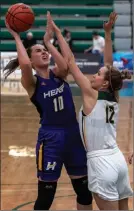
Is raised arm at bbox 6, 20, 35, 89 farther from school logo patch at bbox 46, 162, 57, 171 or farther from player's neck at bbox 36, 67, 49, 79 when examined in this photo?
school logo patch at bbox 46, 162, 57, 171

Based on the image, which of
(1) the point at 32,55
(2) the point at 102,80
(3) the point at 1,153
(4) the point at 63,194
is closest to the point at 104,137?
(2) the point at 102,80

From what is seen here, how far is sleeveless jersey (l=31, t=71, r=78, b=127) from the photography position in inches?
167

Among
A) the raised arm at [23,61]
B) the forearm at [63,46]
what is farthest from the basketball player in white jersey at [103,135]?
the raised arm at [23,61]

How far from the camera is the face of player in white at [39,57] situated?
14.1 ft

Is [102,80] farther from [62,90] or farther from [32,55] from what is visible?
[32,55]

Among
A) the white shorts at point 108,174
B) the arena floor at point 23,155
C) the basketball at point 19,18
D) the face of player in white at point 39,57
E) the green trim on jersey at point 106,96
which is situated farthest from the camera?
the arena floor at point 23,155

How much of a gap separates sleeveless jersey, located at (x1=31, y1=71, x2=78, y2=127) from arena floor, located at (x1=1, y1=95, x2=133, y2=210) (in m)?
1.53

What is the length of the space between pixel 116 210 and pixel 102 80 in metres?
1.04

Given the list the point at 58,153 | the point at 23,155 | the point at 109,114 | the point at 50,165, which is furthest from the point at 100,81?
the point at 23,155

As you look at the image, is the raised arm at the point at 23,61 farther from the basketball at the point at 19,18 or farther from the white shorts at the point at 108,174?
the white shorts at the point at 108,174

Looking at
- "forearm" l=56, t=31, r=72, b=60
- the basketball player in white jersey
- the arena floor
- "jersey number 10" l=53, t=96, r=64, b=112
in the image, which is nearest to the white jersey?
the basketball player in white jersey

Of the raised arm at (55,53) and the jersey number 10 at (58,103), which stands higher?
the raised arm at (55,53)

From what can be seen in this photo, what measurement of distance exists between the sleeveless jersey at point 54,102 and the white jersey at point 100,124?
1.27 ft

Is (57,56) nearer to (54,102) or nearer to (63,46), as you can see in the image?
(63,46)
